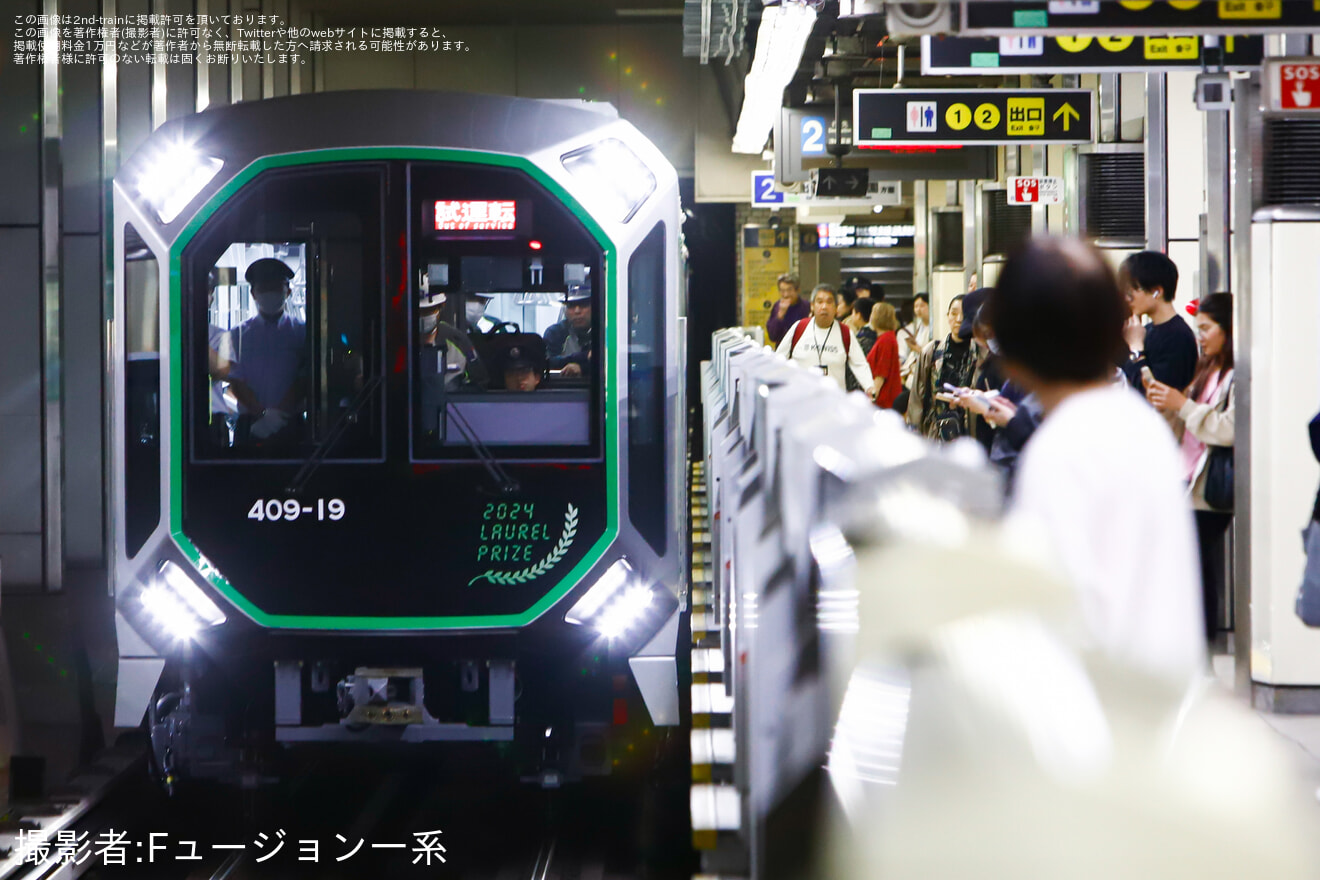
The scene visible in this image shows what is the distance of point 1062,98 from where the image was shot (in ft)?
33.3

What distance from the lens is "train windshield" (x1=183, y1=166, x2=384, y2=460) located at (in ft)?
18.6

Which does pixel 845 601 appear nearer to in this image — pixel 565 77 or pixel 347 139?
pixel 347 139

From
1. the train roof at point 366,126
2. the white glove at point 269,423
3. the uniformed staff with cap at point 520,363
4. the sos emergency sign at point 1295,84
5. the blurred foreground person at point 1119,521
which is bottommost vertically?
the blurred foreground person at point 1119,521

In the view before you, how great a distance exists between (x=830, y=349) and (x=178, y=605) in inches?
287

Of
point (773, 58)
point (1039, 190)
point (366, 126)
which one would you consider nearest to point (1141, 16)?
point (366, 126)

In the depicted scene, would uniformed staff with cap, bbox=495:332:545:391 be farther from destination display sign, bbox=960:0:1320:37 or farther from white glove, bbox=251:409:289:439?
destination display sign, bbox=960:0:1320:37

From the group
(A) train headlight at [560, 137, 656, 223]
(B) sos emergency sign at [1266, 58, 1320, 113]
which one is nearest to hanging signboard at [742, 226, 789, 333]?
(B) sos emergency sign at [1266, 58, 1320, 113]

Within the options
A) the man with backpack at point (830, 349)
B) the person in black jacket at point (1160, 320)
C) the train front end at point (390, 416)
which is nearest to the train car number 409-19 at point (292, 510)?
the train front end at point (390, 416)

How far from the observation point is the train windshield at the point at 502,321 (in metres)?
5.67

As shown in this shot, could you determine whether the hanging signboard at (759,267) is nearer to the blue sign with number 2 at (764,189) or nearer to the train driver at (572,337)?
the blue sign with number 2 at (764,189)

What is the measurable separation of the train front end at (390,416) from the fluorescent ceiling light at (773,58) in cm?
373

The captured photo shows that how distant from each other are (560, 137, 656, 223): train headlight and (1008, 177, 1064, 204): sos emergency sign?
7789mm

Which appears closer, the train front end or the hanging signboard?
the train front end

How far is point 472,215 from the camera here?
5656 mm
